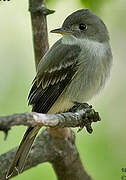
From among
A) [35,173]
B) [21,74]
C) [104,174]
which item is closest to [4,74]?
[21,74]

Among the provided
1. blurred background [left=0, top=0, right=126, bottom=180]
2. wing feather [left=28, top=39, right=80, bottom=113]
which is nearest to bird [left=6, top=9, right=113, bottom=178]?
wing feather [left=28, top=39, right=80, bottom=113]

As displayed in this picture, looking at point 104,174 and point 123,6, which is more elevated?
point 123,6

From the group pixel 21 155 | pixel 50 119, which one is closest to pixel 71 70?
pixel 21 155

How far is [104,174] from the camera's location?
185 inches

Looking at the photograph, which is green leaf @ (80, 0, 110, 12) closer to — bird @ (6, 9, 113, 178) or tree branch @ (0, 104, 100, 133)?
bird @ (6, 9, 113, 178)

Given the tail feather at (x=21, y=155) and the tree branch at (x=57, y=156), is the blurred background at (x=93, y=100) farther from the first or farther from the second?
the tail feather at (x=21, y=155)

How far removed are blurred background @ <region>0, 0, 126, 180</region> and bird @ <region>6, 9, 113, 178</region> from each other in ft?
0.87

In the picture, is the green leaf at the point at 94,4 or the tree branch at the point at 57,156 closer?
the green leaf at the point at 94,4

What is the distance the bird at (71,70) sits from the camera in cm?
410

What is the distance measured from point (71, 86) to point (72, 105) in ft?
0.60

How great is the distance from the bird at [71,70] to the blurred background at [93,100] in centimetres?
26

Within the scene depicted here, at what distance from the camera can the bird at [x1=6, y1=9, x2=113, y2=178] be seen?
410cm

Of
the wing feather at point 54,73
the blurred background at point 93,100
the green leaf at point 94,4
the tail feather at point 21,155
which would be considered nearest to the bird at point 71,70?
the wing feather at point 54,73

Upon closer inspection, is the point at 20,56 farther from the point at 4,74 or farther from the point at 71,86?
the point at 71,86
